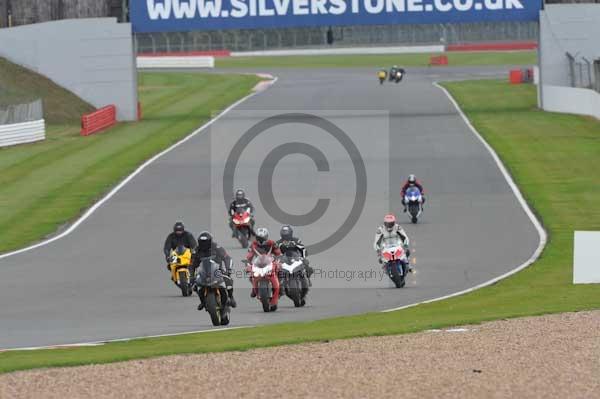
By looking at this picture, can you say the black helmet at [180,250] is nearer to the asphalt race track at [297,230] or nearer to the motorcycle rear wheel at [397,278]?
the asphalt race track at [297,230]

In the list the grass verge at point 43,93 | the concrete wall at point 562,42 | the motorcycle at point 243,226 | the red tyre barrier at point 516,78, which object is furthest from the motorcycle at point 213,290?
the red tyre barrier at point 516,78

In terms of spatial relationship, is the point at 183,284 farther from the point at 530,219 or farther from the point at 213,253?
the point at 530,219

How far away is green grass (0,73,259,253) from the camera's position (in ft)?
129

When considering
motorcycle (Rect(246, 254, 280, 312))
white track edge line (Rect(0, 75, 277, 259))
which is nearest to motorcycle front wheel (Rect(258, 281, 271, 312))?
motorcycle (Rect(246, 254, 280, 312))

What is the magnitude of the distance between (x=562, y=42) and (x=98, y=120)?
22.4 meters

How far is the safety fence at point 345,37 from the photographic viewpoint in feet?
430

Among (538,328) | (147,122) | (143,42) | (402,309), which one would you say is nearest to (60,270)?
(402,309)

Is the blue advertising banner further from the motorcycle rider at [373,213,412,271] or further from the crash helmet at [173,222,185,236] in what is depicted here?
the crash helmet at [173,222,185,236]

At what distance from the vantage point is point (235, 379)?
16203 mm

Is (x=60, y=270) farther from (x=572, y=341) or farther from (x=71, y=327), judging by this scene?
(x=572, y=341)

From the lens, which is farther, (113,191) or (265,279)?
(113,191)

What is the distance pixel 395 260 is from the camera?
26.9 metres

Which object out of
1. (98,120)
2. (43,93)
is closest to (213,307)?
(98,120)

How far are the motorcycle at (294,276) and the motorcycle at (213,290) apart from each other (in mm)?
2192
